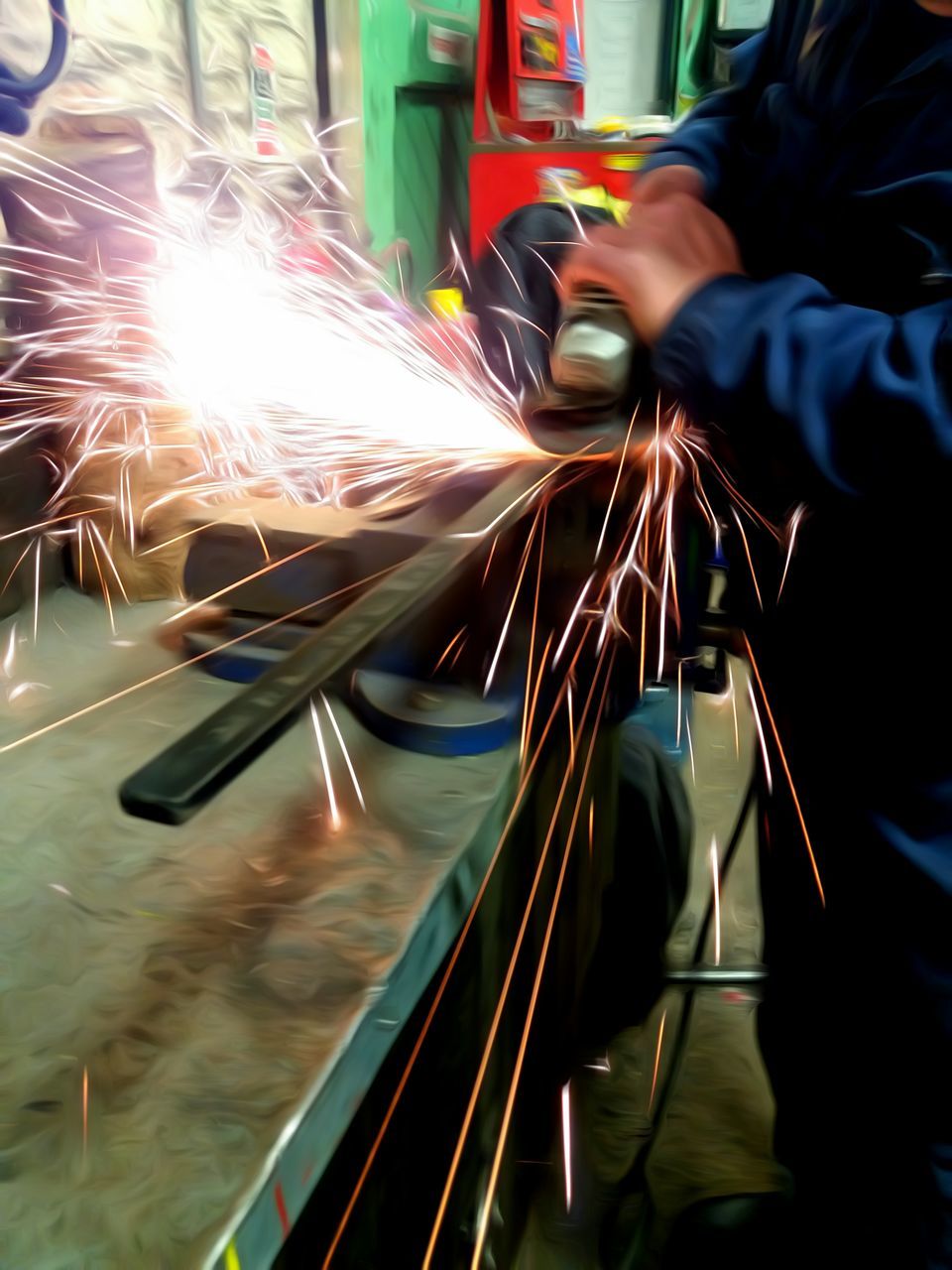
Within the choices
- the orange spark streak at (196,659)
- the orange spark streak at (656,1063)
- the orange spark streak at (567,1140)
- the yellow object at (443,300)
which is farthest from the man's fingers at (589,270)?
the orange spark streak at (656,1063)

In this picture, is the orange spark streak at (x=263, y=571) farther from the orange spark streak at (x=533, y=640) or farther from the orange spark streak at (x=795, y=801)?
the orange spark streak at (x=795, y=801)

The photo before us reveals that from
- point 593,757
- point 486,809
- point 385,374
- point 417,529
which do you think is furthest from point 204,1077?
point 385,374

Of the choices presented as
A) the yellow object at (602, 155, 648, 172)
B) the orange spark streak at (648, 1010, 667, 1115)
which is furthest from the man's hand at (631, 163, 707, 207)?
the yellow object at (602, 155, 648, 172)

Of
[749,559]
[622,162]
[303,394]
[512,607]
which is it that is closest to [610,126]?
[622,162]

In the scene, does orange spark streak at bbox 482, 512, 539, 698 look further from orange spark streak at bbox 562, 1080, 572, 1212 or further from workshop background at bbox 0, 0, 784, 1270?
orange spark streak at bbox 562, 1080, 572, 1212

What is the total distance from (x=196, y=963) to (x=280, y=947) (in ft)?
0.13

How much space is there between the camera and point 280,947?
16.3 inches

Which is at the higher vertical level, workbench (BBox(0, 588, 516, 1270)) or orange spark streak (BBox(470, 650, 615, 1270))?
workbench (BBox(0, 588, 516, 1270))

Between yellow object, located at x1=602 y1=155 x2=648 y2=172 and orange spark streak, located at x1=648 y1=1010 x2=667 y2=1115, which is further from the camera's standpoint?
yellow object, located at x1=602 y1=155 x2=648 y2=172

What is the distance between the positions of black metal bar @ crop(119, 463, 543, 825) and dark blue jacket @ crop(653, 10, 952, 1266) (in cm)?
17

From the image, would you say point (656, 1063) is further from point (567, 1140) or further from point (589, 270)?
point (589, 270)

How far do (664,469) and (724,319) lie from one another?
294mm

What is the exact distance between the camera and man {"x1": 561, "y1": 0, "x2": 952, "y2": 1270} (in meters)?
0.48

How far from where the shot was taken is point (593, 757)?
85 cm
